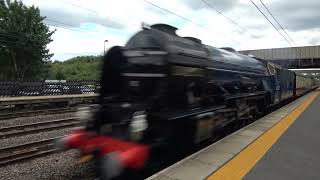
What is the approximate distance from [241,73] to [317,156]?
5490 millimetres

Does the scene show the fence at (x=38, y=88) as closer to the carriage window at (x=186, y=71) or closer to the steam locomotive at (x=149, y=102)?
the steam locomotive at (x=149, y=102)

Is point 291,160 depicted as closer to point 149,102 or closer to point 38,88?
point 149,102

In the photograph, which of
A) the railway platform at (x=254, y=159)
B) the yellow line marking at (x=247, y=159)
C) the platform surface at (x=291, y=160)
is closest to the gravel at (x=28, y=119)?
the railway platform at (x=254, y=159)

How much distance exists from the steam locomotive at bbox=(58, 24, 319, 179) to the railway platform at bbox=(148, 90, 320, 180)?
0.62m

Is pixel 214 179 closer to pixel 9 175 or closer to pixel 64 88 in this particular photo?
pixel 9 175

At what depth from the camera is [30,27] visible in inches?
2215

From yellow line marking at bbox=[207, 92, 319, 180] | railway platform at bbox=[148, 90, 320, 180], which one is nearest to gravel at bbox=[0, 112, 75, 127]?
railway platform at bbox=[148, 90, 320, 180]

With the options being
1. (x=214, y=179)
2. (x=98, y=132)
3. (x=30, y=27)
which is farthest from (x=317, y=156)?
(x=30, y=27)

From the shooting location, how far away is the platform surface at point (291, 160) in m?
7.13

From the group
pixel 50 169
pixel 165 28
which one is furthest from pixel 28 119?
pixel 165 28

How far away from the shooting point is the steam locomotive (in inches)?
301

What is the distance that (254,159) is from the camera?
828 cm

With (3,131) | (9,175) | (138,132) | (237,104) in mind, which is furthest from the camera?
(3,131)

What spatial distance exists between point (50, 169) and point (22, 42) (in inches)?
1919
